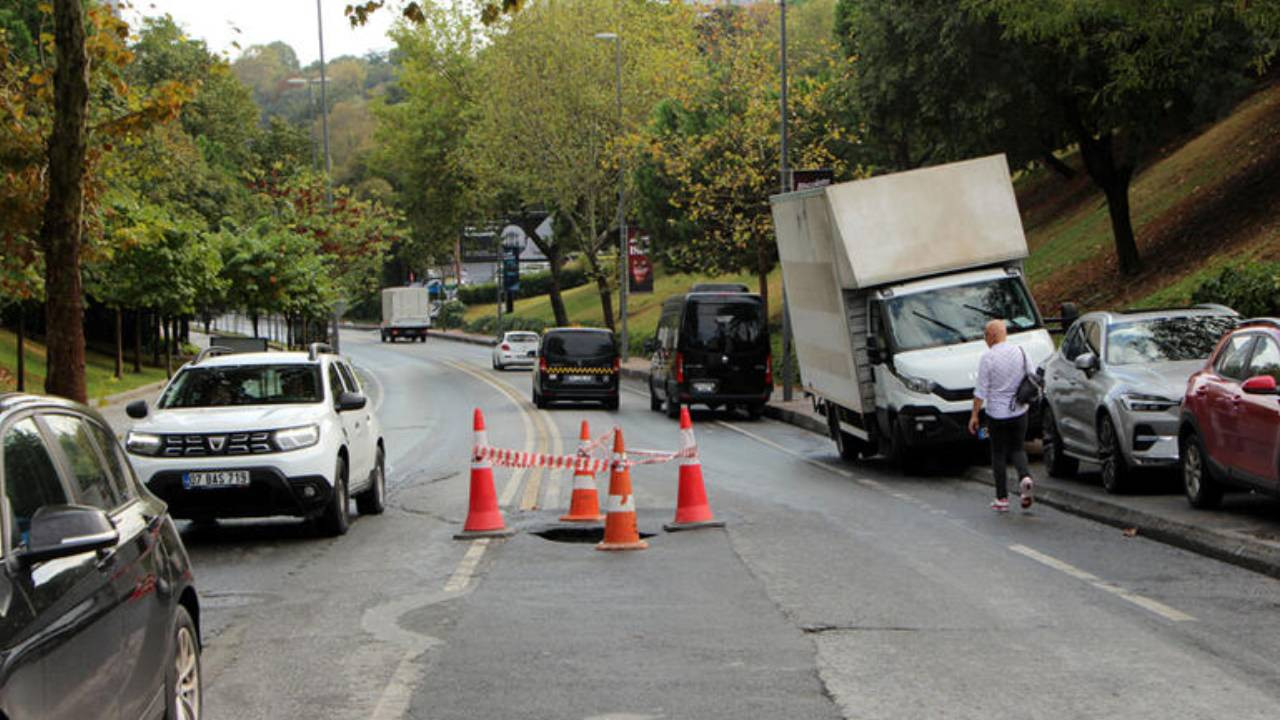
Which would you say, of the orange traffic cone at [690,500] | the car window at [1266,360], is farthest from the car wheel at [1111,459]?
the orange traffic cone at [690,500]

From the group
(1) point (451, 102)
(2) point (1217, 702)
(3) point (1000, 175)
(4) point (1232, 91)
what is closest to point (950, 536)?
(2) point (1217, 702)

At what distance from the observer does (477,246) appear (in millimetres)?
92438

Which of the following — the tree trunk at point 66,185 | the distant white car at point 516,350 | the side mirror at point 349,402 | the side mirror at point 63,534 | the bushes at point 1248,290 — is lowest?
the distant white car at point 516,350

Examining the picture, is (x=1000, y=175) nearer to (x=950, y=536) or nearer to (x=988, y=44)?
(x=950, y=536)

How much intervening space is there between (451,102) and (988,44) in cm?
4520

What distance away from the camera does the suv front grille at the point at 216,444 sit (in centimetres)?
1319

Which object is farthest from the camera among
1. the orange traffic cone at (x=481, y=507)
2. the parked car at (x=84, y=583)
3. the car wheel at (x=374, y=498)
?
the car wheel at (x=374, y=498)

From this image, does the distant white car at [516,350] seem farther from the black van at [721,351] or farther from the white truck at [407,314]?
the white truck at [407,314]

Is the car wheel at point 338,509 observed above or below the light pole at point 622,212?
below

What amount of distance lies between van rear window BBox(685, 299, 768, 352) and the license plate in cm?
1888

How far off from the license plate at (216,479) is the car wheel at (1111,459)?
812 cm

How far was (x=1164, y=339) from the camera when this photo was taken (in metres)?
16.8

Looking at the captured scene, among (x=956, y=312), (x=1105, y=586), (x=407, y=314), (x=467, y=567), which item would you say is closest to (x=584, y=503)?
(x=467, y=567)

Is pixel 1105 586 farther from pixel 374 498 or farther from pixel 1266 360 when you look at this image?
pixel 374 498
